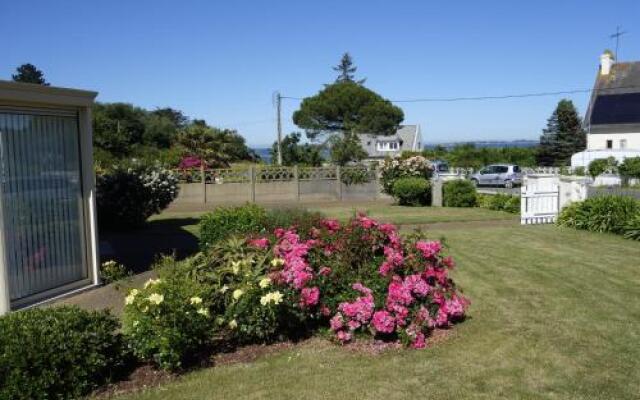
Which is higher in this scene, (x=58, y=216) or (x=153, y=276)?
(x=58, y=216)

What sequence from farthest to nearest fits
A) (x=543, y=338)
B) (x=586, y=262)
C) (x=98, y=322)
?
(x=586, y=262) → (x=543, y=338) → (x=98, y=322)

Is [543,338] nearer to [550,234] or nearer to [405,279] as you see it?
[405,279]

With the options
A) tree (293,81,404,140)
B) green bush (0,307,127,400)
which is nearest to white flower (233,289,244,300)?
green bush (0,307,127,400)

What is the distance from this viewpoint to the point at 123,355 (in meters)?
5.17

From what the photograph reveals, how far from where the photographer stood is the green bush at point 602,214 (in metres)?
12.9

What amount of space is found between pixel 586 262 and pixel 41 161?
8.55 m

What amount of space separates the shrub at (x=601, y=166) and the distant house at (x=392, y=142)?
24.7 m

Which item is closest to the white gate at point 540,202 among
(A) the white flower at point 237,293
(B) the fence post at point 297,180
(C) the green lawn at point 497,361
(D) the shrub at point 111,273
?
(C) the green lawn at point 497,361

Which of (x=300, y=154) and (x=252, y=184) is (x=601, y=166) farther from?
(x=252, y=184)

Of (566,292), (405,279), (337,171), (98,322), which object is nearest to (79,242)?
(98,322)

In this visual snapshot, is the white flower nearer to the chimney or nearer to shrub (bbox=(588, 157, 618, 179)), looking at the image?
shrub (bbox=(588, 157, 618, 179))

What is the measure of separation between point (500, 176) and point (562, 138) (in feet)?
65.3

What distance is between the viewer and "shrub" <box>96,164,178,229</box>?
46.2 ft

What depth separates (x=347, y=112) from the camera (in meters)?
51.1
